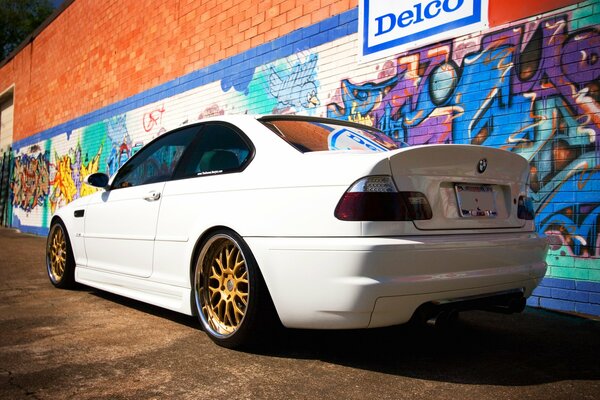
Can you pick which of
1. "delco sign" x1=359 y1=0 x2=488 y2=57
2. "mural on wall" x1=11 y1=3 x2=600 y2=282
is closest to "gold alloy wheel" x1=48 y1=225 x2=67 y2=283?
"mural on wall" x1=11 y1=3 x2=600 y2=282

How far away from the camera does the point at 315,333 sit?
3504 millimetres

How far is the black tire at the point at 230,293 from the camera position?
111 inches

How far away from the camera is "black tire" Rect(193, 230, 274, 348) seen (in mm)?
2821

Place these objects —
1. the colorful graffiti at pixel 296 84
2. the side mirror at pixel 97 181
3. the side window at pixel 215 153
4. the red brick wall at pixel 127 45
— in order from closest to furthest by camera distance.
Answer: the side window at pixel 215 153, the side mirror at pixel 97 181, the colorful graffiti at pixel 296 84, the red brick wall at pixel 127 45

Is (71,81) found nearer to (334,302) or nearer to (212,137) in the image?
(212,137)

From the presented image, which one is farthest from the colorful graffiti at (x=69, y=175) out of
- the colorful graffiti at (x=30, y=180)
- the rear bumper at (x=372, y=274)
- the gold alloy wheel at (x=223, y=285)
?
the rear bumper at (x=372, y=274)

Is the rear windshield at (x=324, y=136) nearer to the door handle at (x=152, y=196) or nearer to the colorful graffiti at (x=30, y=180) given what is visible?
the door handle at (x=152, y=196)

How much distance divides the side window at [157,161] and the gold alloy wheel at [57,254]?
1.13 meters

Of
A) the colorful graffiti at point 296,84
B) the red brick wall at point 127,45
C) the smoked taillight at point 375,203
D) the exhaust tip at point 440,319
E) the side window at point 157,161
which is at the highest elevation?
the red brick wall at point 127,45

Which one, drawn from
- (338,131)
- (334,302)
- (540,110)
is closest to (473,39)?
(540,110)

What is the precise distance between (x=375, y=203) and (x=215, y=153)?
1368 millimetres

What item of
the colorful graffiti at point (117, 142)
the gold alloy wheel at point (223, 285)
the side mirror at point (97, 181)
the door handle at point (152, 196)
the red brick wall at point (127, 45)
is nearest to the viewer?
the gold alloy wheel at point (223, 285)

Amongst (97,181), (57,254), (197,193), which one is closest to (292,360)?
(197,193)

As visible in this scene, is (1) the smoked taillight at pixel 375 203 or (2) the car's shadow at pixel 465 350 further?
(2) the car's shadow at pixel 465 350
